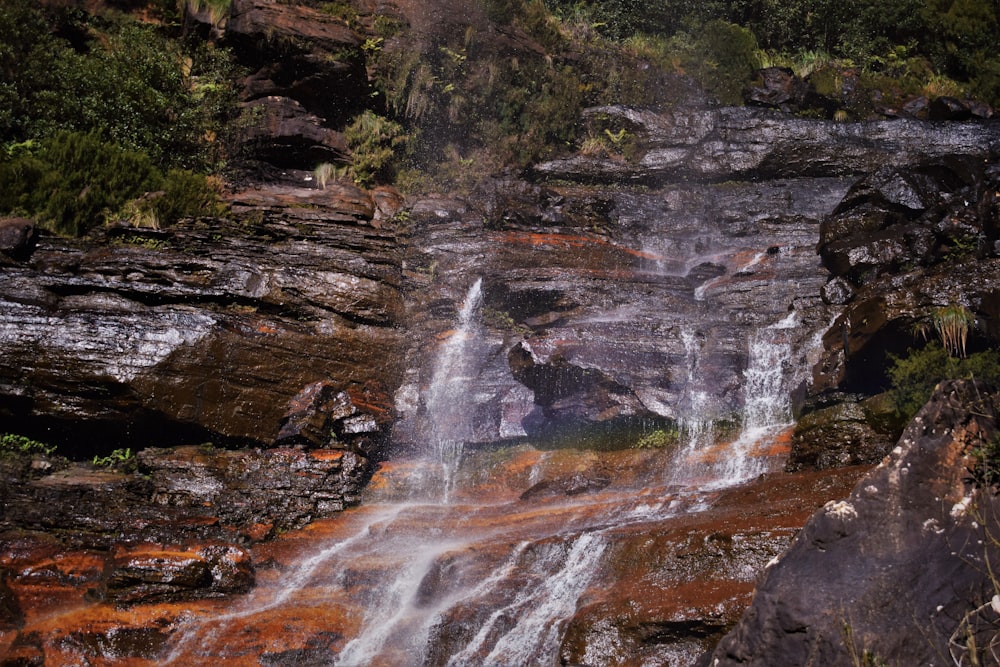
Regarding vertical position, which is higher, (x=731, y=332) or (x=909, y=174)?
(x=909, y=174)

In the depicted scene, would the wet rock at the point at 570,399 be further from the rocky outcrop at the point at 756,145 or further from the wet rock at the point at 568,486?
the rocky outcrop at the point at 756,145

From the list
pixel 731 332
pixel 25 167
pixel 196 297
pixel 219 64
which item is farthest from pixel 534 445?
pixel 219 64

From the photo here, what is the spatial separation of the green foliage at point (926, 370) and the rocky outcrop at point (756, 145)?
8961 mm

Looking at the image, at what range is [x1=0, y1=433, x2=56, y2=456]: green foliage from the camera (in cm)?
1094

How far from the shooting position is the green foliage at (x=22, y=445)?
10.9m

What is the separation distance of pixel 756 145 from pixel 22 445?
55.7 feet

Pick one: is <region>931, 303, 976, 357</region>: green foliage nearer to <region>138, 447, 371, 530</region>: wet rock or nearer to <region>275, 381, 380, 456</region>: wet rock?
<region>275, 381, 380, 456</region>: wet rock

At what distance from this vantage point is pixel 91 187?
14.0 metres

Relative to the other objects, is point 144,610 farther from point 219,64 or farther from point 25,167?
point 219,64

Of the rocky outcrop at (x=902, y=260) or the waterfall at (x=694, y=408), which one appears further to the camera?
the waterfall at (x=694, y=408)

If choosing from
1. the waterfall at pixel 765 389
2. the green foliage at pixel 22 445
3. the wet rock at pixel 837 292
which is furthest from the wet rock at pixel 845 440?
the green foliage at pixel 22 445

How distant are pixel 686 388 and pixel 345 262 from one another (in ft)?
21.3

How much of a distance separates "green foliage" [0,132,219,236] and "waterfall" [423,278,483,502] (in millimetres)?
5310

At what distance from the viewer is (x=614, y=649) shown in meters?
6.59
